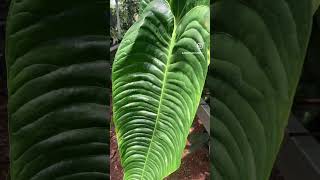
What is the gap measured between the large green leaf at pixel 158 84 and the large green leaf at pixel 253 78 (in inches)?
2.5

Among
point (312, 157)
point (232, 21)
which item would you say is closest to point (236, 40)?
point (232, 21)

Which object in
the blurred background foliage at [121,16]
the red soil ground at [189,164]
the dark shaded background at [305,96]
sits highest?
the blurred background foliage at [121,16]

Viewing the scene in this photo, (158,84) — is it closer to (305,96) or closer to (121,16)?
(121,16)

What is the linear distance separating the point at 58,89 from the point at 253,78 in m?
0.61

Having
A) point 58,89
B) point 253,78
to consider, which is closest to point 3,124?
point 58,89

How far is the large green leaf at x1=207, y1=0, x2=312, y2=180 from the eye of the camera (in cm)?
129

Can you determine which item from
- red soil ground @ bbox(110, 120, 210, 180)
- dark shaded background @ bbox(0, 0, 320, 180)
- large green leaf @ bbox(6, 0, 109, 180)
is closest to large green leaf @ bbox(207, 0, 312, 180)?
red soil ground @ bbox(110, 120, 210, 180)

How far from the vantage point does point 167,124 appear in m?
1.39

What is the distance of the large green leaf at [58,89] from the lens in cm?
136

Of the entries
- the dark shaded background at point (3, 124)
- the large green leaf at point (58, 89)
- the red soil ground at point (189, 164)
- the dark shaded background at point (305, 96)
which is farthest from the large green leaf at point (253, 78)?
the dark shaded background at point (3, 124)

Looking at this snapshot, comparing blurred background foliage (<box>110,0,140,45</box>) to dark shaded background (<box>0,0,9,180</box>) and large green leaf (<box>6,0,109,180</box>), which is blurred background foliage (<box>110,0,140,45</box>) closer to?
large green leaf (<box>6,0,109,180</box>)

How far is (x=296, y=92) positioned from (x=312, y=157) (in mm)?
238

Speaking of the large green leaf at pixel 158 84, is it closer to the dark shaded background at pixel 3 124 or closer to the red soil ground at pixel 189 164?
the red soil ground at pixel 189 164

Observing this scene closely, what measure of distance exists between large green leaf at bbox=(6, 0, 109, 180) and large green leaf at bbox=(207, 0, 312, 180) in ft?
1.19
